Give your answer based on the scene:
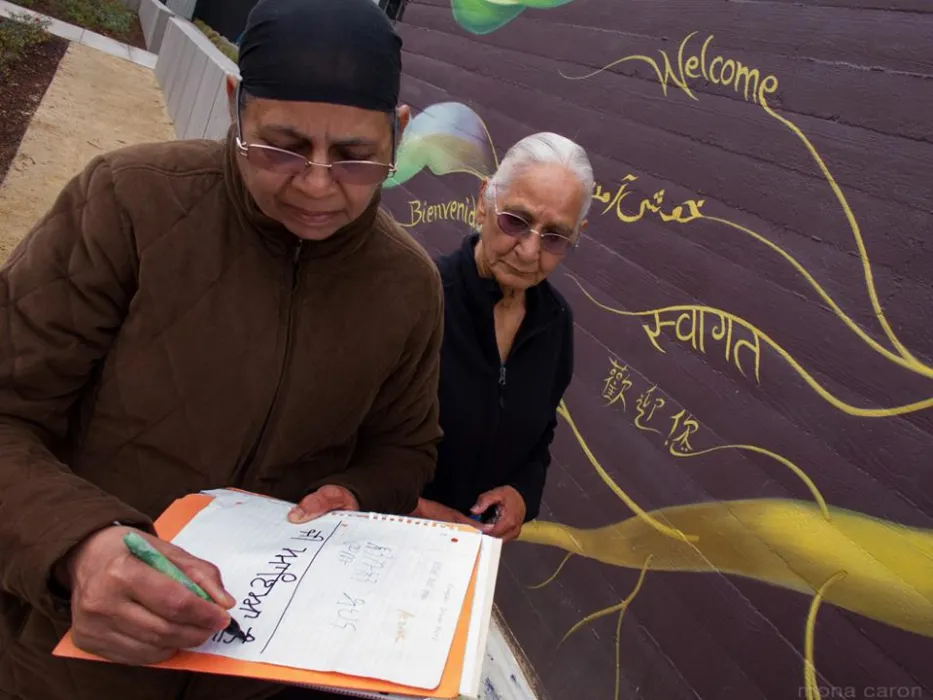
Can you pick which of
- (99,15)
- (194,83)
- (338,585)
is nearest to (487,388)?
(338,585)

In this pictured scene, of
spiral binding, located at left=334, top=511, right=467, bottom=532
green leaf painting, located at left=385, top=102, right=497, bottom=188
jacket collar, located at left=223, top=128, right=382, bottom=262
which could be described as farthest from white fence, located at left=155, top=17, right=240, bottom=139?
spiral binding, located at left=334, top=511, right=467, bottom=532

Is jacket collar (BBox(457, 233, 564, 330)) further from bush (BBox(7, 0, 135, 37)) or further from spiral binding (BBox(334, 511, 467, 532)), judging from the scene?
bush (BBox(7, 0, 135, 37))

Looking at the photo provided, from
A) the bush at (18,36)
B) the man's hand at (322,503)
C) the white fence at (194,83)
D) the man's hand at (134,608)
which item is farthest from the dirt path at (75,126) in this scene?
the man's hand at (134,608)

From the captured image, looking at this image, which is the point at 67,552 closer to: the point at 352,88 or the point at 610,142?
the point at 352,88

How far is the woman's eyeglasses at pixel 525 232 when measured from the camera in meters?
1.91

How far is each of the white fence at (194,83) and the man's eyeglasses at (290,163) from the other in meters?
6.75

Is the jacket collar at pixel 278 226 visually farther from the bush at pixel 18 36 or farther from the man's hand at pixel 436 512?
the bush at pixel 18 36

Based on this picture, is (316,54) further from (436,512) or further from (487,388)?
(436,512)

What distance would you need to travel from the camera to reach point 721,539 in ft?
7.91

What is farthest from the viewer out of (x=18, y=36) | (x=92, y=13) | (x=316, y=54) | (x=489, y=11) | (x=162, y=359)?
(x=92, y=13)

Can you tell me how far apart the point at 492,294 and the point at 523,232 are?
0.18m

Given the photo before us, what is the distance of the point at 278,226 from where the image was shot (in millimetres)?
1182

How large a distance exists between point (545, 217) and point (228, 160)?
94 cm

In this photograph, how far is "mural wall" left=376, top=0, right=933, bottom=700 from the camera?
2008 millimetres
